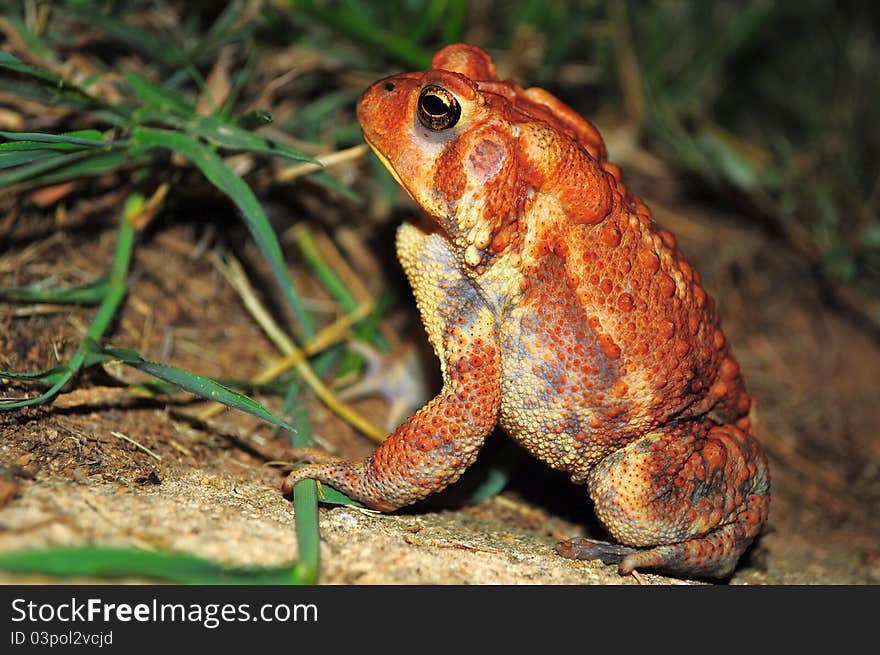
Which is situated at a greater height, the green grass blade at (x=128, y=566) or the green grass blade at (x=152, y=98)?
the green grass blade at (x=152, y=98)

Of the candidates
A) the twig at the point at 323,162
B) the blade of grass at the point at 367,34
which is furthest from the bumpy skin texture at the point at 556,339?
the blade of grass at the point at 367,34

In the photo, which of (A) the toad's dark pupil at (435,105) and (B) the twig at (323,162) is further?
(B) the twig at (323,162)

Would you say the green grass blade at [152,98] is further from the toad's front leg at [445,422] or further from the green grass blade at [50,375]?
the toad's front leg at [445,422]

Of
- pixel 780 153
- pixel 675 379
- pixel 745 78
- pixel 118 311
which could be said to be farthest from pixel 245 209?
pixel 745 78

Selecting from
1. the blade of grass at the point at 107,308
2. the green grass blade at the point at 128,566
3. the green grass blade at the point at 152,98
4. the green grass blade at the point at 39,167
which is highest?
the green grass blade at the point at 152,98

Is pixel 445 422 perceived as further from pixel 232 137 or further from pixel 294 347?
pixel 232 137

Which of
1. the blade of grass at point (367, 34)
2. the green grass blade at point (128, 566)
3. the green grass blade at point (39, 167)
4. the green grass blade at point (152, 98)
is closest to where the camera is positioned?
the green grass blade at point (128, 566)
